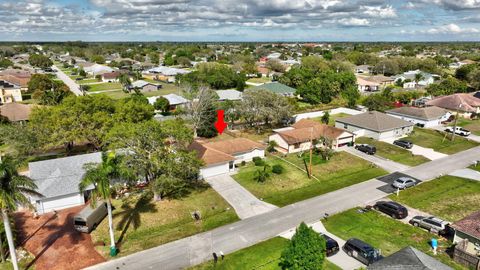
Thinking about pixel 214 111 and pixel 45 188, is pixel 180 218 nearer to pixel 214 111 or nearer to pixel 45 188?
pixel 45 188

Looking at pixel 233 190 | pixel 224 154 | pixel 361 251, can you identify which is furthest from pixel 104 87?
pixel 361 251

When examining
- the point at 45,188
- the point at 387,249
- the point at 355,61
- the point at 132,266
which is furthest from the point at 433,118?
the point at 355,61

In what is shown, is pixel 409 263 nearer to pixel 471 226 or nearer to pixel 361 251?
pixel 361 251

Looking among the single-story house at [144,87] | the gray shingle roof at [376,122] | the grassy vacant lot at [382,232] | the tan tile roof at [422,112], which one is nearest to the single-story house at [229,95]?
the single-story house at [144,87]

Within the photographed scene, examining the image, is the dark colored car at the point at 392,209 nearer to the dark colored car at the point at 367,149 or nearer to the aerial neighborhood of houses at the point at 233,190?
the aerial neighborhood of houses at the point at 233,190

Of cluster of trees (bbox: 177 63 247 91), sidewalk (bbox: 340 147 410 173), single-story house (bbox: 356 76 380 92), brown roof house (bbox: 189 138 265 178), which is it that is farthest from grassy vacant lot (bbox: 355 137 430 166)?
single-story house (bbox: 356 76 380 92)
